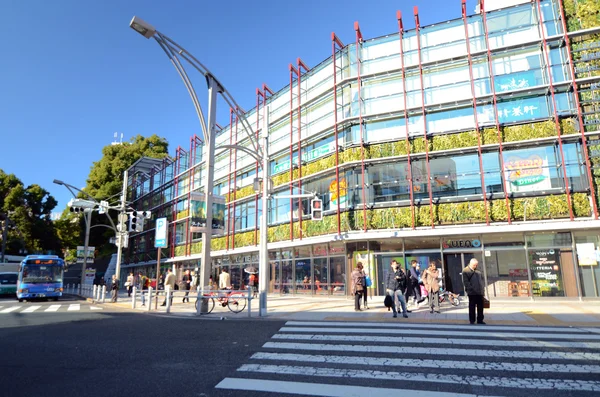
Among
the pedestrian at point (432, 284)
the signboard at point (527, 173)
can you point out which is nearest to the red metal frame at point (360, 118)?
the signboard at point (527, 173)

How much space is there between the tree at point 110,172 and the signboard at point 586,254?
153ft

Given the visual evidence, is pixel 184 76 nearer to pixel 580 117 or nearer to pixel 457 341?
pixel 457 341

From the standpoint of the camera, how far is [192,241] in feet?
122

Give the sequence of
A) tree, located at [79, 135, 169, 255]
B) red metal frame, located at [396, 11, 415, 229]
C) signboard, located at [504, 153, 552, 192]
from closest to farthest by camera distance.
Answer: signboard, located at [504, 153, 552, 192]
red metal frame, located at [396, 11, 415, 229]
tree, located at [79, 135, 169, 255]

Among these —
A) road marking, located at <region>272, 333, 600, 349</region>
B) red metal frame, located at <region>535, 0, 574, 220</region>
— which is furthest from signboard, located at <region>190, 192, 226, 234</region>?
red metal frame, located at <region>535, 0, 574, 220</region>

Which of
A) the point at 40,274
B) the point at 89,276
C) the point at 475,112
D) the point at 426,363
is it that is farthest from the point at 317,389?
the point at 89,276

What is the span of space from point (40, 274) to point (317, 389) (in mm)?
26618

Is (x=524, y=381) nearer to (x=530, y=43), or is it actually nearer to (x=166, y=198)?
(x=530, y=43)

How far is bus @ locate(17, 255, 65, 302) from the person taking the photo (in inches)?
955

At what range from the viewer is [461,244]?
19766mm

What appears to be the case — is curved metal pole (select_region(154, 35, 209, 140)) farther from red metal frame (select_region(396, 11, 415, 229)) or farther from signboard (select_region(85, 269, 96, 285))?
signboard (select_region(85, 269, 96, 285))

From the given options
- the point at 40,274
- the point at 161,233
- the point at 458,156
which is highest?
the point at 458,156

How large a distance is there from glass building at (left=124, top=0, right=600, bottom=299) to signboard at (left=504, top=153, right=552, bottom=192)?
0.05 meters

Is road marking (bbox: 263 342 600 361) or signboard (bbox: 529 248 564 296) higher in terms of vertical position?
signboard (bbox: 529 248 564 296)
